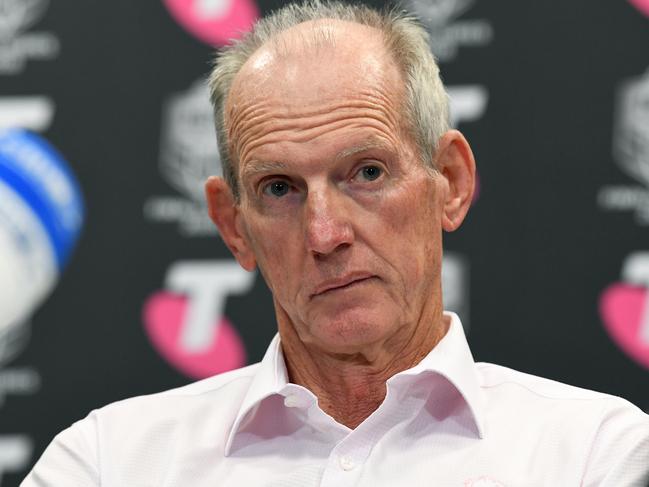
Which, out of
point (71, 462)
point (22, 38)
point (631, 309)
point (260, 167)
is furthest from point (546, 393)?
point (22, 38)

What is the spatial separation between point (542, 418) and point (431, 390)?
0.21m

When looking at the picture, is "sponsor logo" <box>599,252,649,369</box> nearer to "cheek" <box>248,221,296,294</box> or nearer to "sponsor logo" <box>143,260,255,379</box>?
"sponsor logo" <box>143,260,255,379</box>

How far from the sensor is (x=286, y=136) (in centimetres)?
215

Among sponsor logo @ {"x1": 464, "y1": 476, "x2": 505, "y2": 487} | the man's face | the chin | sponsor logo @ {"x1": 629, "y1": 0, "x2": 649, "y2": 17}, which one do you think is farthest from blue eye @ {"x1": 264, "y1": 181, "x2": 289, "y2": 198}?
sponsor logo @ {"x1": 629, "y1": 0, "x2": 649, "y2": 17}

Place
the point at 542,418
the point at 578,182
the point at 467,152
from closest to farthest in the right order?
the point at 542,418
the point at 467,152
the point at 578,182

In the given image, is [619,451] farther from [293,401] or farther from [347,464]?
[293,401]

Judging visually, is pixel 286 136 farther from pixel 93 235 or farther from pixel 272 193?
pixel 93 235

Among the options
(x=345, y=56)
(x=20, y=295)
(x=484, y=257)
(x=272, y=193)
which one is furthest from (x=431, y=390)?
(x=20, y=295)

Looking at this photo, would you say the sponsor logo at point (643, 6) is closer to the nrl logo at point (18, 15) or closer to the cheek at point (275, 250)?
the cheek at point (275, 250)

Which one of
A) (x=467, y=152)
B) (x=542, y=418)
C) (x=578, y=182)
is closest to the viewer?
(x=542, y=418)

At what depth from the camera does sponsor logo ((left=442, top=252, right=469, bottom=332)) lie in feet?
9.87

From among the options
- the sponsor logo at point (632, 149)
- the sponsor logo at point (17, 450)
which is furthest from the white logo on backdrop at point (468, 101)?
the sponsor logo at point (17, 450)

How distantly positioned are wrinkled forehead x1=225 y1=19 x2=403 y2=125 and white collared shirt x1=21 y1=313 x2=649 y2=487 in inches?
20.0

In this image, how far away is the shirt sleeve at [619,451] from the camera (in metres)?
1.96
